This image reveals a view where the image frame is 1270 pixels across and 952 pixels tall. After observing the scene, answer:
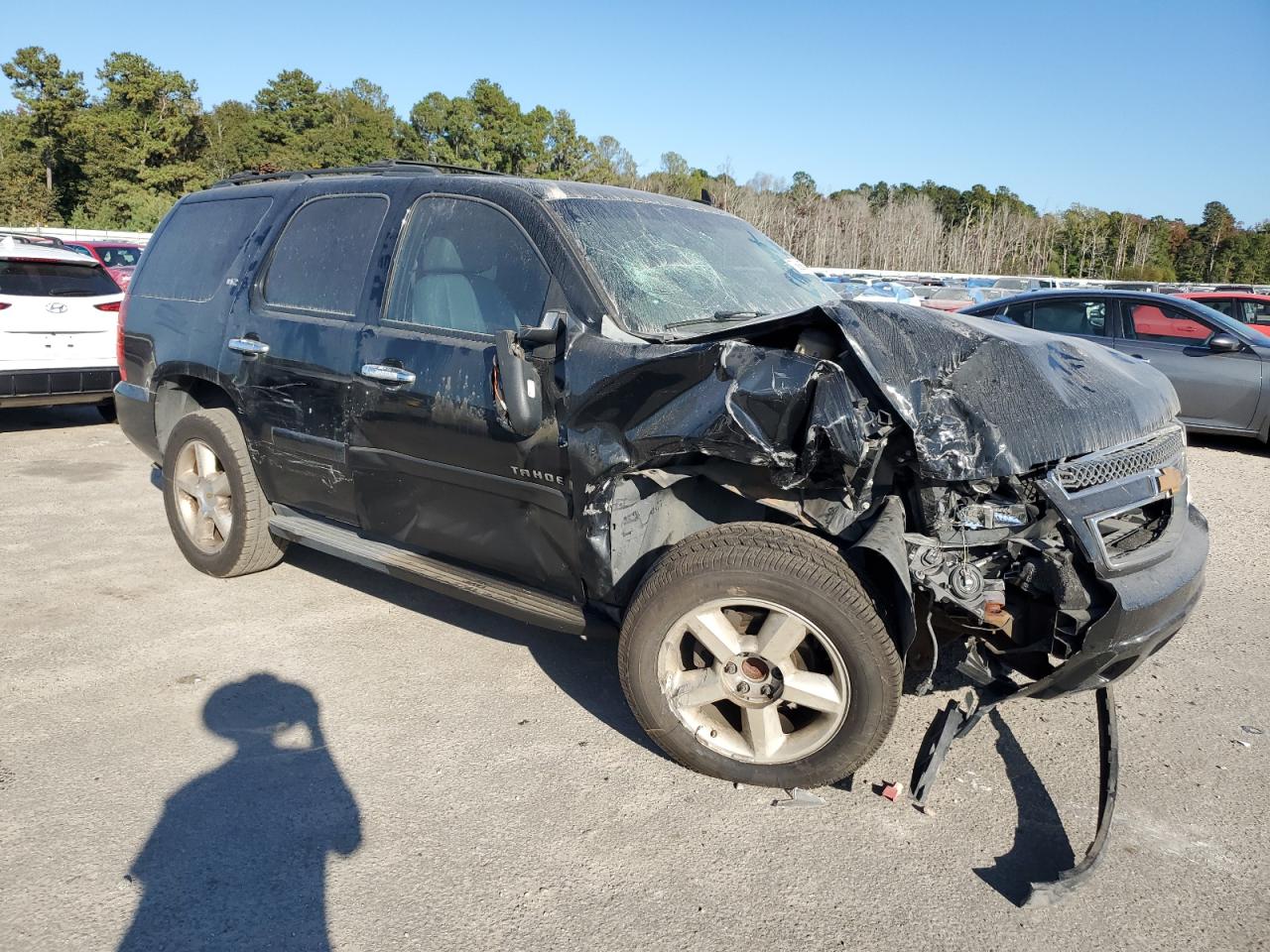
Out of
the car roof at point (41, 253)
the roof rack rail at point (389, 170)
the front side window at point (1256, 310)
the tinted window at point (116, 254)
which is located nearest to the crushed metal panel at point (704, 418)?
the roof rack rail at point (389, 170)

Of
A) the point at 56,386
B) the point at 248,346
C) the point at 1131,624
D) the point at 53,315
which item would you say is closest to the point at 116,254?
the point at 53,315

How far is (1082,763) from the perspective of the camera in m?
3.28

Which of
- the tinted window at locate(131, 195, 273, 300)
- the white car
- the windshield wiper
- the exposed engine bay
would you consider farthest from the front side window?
the white car

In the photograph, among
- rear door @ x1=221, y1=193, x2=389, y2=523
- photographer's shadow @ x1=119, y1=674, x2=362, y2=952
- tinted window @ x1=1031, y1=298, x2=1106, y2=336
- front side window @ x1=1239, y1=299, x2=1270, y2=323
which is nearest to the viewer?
photographer's shadow @ x1=119, y1=674, x2=362, y2=952

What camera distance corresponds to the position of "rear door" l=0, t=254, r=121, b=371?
7.69 m

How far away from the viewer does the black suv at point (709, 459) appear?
2727 mm

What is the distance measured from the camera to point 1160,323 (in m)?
9.05

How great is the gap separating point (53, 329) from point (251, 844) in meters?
6.84

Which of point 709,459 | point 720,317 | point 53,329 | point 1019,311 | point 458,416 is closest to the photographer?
point 709,459

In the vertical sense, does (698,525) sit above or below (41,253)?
below

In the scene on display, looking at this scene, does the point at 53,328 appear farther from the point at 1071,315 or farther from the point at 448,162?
the point at 448,162

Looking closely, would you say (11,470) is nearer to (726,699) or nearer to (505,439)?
(505,439)

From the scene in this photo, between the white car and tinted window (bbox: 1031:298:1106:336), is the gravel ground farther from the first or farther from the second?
tinted window (bbox: 1031:298:1106:336)

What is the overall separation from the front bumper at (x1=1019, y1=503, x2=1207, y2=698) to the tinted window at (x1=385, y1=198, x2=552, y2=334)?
2.13m
